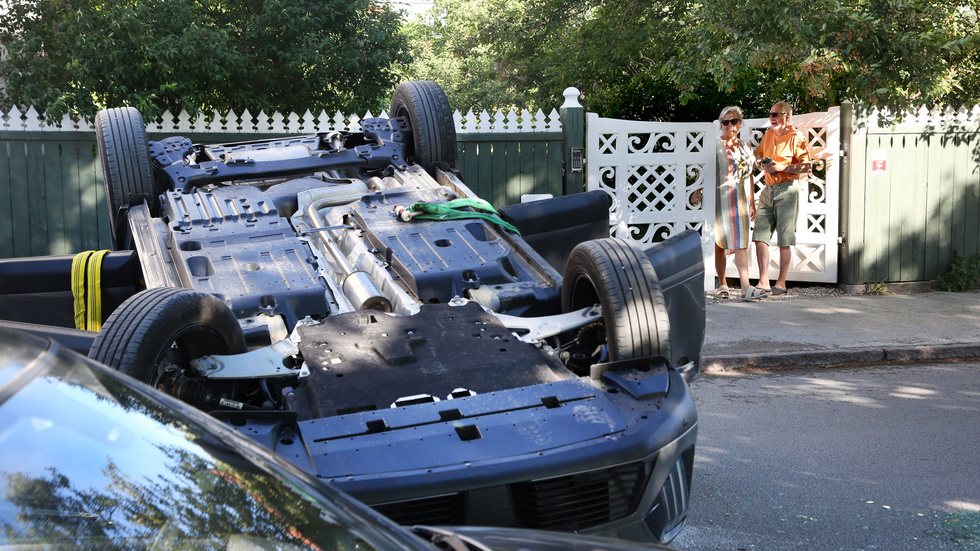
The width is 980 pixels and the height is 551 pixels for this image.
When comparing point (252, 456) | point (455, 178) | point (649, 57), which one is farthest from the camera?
point (649, 57)

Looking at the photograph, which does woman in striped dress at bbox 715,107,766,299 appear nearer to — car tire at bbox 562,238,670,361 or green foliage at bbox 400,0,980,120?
green foliage at bbox 400,0,980,120

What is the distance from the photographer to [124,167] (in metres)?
5.48

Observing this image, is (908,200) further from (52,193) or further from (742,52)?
(52,193)

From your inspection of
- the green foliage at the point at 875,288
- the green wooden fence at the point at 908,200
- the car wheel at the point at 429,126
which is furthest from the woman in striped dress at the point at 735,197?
the car wheel at the point at 429,126

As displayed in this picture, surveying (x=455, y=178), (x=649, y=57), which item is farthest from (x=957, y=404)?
(x=649, y=57)

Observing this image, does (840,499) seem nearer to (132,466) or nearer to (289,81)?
(132,466)

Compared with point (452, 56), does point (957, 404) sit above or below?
below

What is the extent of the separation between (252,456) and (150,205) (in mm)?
4209

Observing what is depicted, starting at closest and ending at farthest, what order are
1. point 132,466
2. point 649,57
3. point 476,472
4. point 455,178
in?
1. point 132,466
2. point 476,472
3. point 455,178
4. point 649,57

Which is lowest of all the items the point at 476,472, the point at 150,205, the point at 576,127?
the point at 476,472

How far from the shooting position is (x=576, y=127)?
967 cm

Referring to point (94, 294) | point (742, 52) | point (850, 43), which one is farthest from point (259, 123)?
point (850, 43)

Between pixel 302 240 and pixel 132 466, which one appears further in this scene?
pixel 302 240

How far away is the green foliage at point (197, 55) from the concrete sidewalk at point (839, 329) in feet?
19.1
